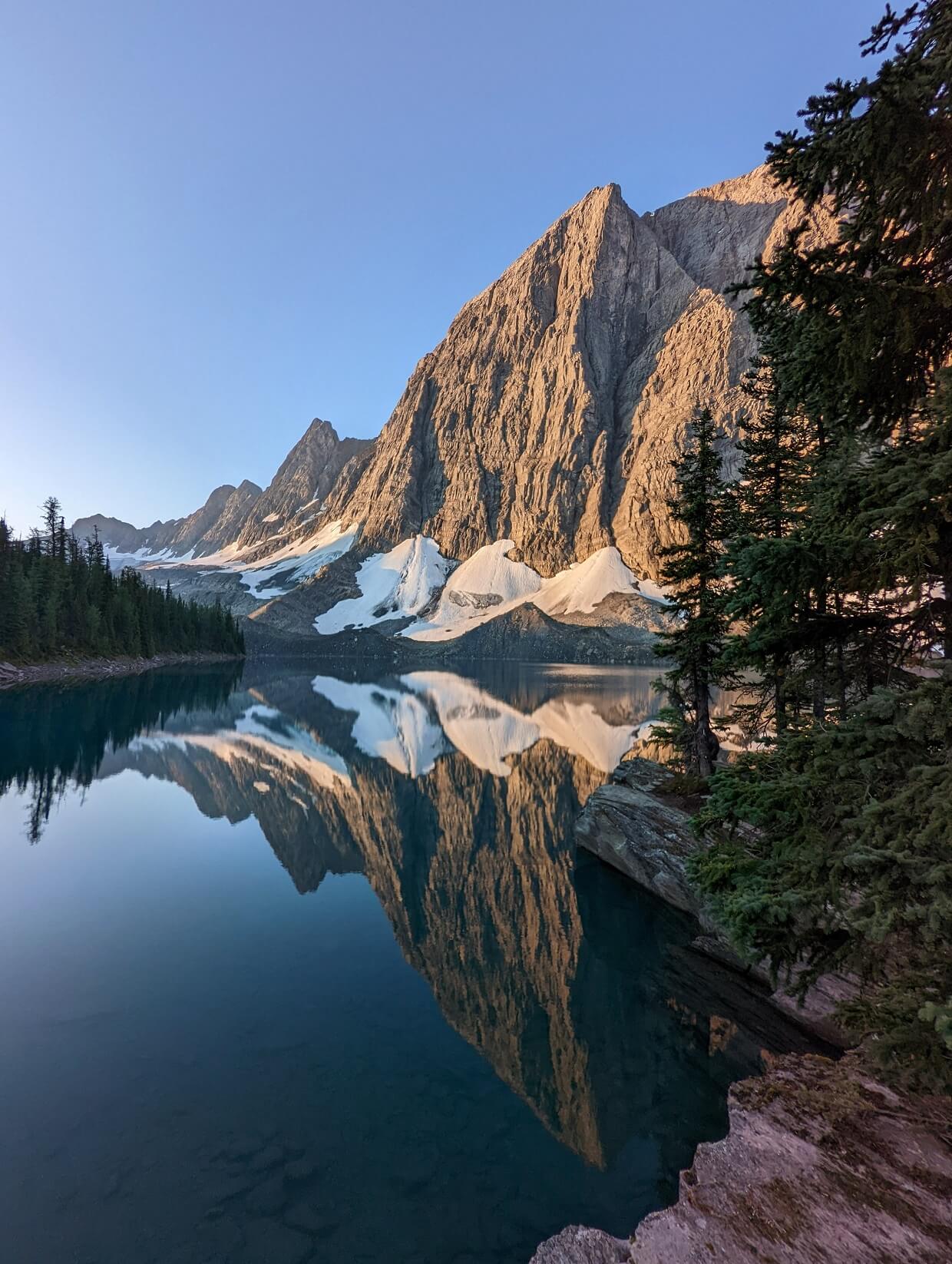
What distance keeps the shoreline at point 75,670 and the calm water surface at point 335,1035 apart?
Answer: 50.7m

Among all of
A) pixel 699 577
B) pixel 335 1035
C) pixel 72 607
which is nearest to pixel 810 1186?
pixel 335 1035

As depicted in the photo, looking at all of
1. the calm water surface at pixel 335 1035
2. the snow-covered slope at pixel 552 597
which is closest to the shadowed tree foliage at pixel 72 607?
the calm water surface at pixel 335 1035

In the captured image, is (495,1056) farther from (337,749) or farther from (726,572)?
(337,749)

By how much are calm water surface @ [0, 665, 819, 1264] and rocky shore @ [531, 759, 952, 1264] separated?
150 cm

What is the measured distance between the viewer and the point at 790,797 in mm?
5148

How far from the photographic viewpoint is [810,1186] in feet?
15.2

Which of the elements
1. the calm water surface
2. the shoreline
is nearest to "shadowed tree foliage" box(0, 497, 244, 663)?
the shoreline

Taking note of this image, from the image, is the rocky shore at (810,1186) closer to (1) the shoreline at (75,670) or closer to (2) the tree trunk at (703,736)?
(2) the tree trunk at (703,736)

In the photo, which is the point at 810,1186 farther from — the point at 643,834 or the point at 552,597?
the point at 552,597

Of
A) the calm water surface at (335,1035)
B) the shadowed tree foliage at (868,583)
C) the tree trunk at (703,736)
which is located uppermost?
the shadowed tree foliage at (868,583)

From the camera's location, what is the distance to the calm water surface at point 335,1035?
5832 mm

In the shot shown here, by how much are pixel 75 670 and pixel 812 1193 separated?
8862cm

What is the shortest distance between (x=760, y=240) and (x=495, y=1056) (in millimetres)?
258427

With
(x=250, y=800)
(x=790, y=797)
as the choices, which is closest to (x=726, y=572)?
(x=790, y=797)
